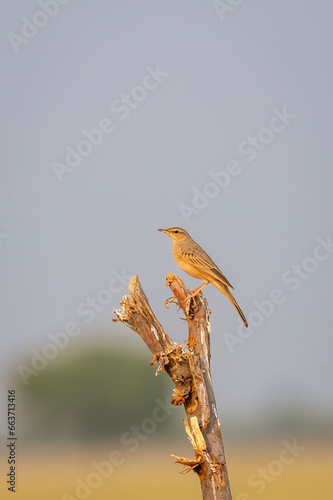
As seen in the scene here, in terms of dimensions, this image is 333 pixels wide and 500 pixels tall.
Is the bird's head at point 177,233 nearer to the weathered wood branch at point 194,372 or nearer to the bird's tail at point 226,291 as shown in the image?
the bird's tail at point 226,291

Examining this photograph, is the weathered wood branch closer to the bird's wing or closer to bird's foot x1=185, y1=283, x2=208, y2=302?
bird's foot x1=185, y1=283, x2=208, y2=302

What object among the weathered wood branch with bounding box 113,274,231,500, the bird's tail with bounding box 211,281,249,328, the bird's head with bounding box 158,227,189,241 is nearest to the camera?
the weathered wood branch with bounding box 113,274,231,500

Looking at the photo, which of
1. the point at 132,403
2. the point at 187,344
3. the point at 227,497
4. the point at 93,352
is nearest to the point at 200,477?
the point at 227,497

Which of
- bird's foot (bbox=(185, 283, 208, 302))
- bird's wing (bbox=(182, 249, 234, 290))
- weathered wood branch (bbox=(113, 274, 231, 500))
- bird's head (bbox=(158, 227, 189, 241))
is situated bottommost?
weathered wood branch (bbox=(113, 274, 231, 500))

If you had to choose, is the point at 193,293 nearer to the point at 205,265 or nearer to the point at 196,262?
the point at 205,265

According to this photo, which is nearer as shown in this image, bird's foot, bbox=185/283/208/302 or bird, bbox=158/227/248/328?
bird's foot, bbox=185/283/208/302

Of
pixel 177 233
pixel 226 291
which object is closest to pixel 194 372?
pixel 226 291

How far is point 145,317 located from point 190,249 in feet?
8.57

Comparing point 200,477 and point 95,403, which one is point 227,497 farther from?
point 95,403

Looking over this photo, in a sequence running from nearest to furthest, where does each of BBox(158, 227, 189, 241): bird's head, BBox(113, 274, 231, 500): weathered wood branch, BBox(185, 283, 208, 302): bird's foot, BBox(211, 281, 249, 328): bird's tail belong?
BBox(113, 274, 231, 500): weathered wood branch < BBox(185, 283, 208, 302): bird's foot < BBox(211, 281, 249, 328): bird's tail < BBox(158, 227, 189, 241): bird's head

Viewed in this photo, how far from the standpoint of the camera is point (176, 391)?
10648 millimetres

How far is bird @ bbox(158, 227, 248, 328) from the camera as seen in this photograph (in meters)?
12.5

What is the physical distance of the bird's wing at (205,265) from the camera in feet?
40.9

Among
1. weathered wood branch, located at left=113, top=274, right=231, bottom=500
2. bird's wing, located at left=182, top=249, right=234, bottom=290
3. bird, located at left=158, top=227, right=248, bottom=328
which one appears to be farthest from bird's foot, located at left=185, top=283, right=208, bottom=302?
bird's wing, located at left=182, top=249, right=234, bottom=290
